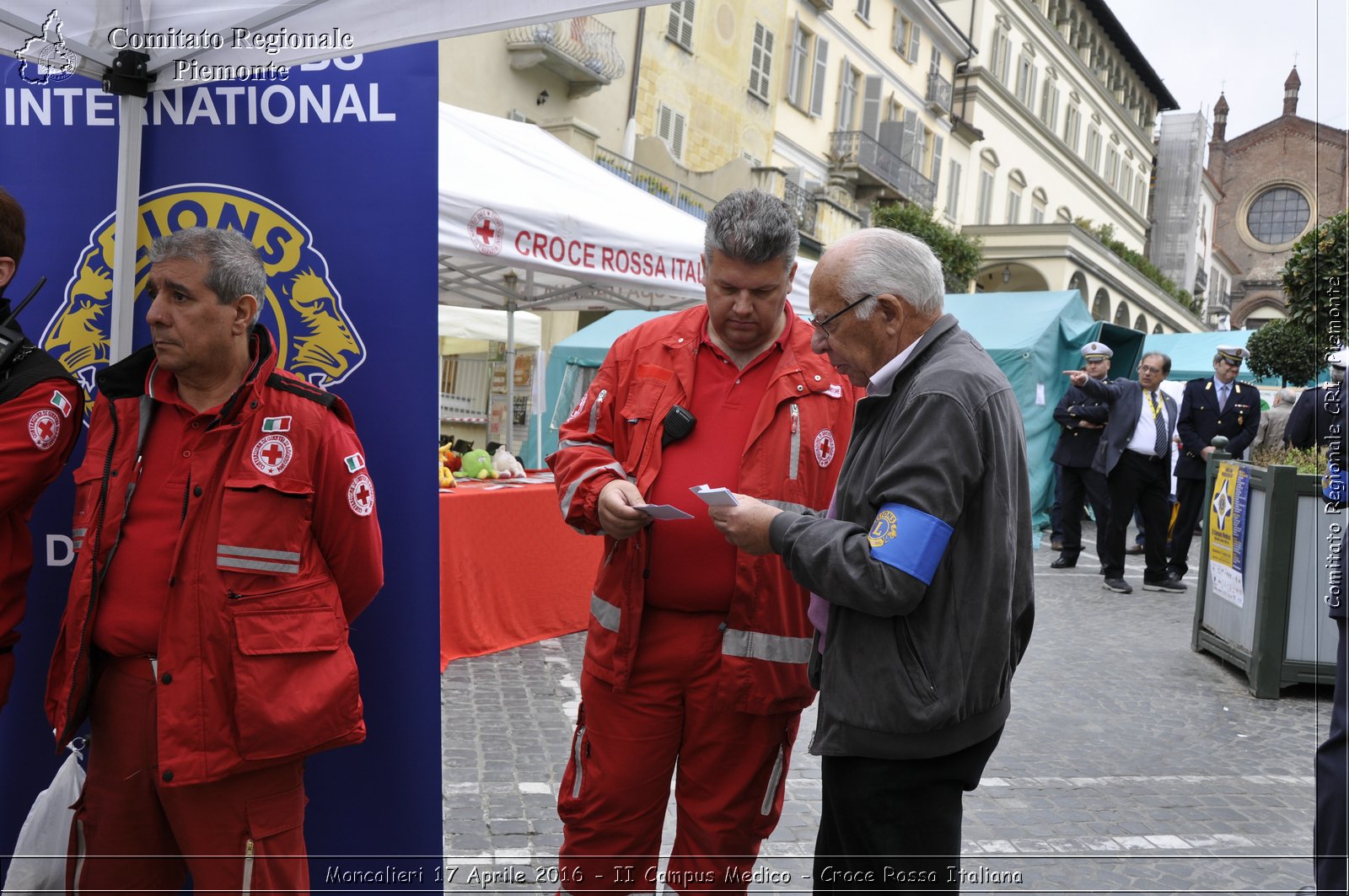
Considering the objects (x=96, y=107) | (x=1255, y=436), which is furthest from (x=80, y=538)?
(x=1255, y=436)

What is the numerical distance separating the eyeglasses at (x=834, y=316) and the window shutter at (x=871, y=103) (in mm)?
28962

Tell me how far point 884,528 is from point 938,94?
116 feet

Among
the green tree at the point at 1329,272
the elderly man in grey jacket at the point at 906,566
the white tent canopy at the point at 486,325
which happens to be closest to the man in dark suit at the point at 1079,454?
the green tree at the point at 1329,272

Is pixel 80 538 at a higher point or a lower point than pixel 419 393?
lower

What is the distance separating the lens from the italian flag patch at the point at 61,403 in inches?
89.0

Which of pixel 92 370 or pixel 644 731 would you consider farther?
pixel 92 370

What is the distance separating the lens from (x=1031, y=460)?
12977 millimetres

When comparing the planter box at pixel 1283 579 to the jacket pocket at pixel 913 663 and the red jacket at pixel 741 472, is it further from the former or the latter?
the jacket pocket at pixel 913 663

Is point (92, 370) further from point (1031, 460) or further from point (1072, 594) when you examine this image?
point (1031, 460)

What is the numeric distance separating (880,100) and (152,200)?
95.9 ft

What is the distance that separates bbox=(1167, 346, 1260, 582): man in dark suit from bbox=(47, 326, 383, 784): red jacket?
31.2 ft

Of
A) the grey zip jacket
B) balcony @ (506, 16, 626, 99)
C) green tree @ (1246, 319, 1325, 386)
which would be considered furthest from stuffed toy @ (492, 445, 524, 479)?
balcony @ (506, 16, 626, 99)

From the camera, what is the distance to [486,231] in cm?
562

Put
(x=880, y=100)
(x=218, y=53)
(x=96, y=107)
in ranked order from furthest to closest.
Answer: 1. (x=880, y=100)
2. (x=96, y=107)
3. (x=218, y=53)
